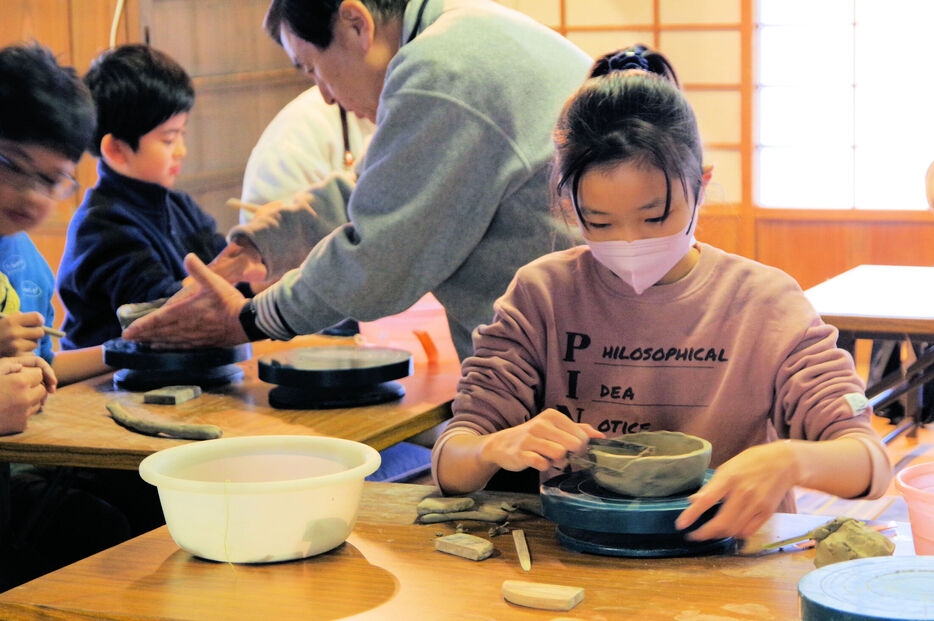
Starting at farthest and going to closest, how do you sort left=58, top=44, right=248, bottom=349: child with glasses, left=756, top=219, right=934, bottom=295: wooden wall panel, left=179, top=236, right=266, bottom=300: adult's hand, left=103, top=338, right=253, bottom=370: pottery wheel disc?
left=756, top=219, right=934, bottom=295: wooden wall panel, left=58, top=44, right=248, bottom=349: child with glasses, left=179, top=236, right=266, bottom=300: adult's hand, left=103, top=338, right=253, bottom=370: pottery wheel disc

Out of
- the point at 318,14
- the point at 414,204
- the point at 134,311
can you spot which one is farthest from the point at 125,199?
the point at 414,204

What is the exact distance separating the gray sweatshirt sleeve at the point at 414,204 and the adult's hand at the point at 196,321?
10.7 inches

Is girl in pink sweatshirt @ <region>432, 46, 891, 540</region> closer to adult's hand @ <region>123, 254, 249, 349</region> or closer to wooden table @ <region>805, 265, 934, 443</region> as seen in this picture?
adult's hand @ <region>123, 254, 249, 349</region>

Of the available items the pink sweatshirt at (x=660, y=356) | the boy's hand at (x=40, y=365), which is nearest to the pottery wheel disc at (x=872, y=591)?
the pink sweatshirt at (x=660, y=356)

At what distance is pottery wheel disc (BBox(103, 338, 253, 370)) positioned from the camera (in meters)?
2.29

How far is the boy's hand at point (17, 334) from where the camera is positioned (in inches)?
82.8

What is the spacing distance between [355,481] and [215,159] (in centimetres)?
433

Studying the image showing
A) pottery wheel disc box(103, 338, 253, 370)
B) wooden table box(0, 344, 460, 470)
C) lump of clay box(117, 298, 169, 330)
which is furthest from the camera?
lump of clay box(117, 298, 169, 330)

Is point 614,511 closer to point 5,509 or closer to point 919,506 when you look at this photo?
point 919,506

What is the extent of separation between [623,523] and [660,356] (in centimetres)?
38

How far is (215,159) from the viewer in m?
5.36

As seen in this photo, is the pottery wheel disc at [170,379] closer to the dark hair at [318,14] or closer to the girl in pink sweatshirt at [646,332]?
the dark hair at [318,14]

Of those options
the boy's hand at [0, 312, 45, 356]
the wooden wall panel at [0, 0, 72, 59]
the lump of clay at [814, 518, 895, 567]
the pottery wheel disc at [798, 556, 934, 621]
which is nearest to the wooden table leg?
the boy's hand at [0, 312, 45, 356]

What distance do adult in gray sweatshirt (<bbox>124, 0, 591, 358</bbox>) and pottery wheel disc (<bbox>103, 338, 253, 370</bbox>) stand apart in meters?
0.14
